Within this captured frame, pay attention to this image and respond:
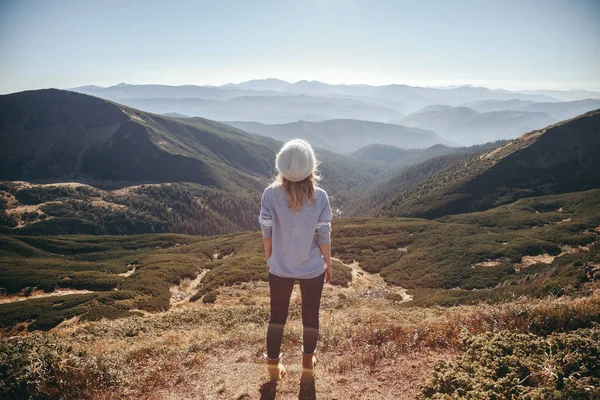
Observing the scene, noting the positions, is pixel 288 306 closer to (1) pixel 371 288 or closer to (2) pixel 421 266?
(1) pixel 371 288

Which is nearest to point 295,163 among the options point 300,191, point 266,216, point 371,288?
point 300,191

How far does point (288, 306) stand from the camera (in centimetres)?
512

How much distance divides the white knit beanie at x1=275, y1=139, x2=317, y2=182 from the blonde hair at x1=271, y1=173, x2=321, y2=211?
0.39ft

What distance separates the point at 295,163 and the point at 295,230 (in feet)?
3.70

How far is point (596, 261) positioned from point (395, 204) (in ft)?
438

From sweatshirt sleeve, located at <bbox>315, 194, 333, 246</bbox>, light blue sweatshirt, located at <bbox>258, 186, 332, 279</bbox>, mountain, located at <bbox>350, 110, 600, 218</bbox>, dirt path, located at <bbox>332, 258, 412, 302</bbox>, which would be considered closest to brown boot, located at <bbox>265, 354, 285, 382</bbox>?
light blue sweatshirt, located at <bbox>258, 186, 332, 279</bbox>

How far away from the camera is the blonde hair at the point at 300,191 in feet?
15.5

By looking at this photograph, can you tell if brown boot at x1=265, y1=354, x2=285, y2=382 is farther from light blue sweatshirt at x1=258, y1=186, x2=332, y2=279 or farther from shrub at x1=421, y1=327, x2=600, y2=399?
shrub at x1=421, y1=327, x2=600, y2=399

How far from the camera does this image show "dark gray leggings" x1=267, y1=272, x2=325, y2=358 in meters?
5.24

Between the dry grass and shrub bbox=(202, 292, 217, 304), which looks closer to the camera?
the dry grass

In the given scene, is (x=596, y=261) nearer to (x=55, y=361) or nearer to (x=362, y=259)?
(x=362, y=259)

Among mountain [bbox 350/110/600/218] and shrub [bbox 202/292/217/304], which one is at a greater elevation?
mountain [bbox 350/110/600/218]

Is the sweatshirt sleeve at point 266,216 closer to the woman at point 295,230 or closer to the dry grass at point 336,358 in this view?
the woman at point 295,230

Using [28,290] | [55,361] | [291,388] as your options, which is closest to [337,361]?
[291,388]
